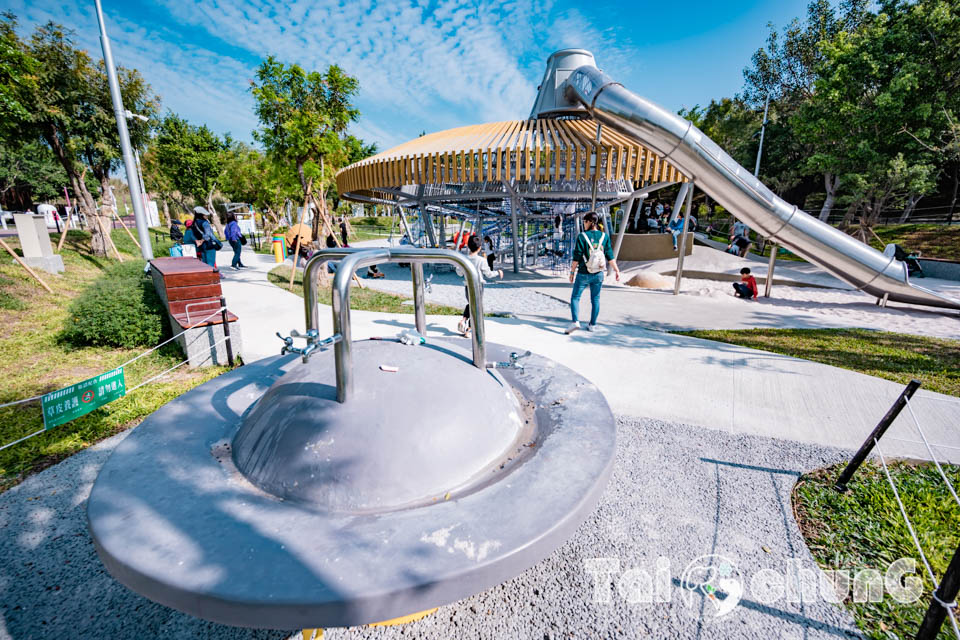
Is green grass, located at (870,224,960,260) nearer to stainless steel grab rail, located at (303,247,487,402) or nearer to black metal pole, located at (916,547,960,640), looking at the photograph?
black metal pole, located at (916,547,960,640)

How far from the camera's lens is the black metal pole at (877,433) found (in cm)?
271

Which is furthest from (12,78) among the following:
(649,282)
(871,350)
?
(871,350)

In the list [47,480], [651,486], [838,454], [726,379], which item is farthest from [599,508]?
[47,480]

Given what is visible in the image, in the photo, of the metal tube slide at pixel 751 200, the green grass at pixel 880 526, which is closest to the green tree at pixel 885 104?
the metal tube slide at pixel 751 200

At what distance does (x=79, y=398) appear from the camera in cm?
292

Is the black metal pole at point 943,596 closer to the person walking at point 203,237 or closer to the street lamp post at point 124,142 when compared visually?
the person walking at point 203,237

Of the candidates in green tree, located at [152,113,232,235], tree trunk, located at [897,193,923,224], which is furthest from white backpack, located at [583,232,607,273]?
green tree, located at [152,113,232,235]

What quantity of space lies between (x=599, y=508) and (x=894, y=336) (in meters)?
8.04

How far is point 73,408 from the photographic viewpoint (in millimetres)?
2906

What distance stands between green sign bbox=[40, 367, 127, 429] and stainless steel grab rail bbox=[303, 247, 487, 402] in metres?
2.01

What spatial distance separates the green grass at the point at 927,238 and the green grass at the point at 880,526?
20781 mm

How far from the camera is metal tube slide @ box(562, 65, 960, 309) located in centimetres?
941

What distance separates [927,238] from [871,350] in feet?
66.6

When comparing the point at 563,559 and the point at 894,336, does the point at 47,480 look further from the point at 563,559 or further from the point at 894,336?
the point at 894,336
